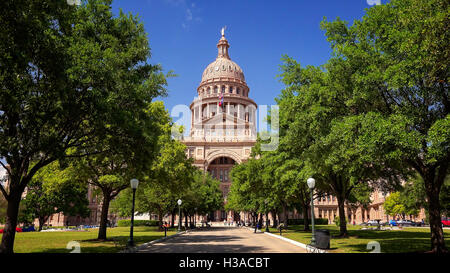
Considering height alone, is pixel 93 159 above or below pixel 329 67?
below

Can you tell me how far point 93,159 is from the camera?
23859mm

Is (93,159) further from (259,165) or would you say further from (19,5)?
(259,165)

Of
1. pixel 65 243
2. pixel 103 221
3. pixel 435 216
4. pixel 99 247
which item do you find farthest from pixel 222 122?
pixel 435 216

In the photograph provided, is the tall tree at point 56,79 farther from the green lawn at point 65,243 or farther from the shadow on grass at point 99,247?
the green lawn at point 65,243

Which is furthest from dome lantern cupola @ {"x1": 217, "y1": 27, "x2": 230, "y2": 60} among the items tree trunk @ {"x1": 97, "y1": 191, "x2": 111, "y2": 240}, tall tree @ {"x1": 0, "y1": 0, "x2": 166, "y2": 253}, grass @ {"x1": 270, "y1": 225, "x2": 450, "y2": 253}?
tall tree @ {"x1": 0, "y1": 0, "x2": 166, "y2": 253}

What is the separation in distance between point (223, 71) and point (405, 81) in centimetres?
12141

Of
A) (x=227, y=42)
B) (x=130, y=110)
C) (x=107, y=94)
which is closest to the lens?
(x=107, y=94)

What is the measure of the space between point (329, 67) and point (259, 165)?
19823mm

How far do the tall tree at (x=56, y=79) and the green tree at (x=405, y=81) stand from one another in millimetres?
10767

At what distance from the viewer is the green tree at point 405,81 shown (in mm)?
12141

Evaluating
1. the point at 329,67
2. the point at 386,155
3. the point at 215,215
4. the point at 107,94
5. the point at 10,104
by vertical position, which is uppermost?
the point at 329,67

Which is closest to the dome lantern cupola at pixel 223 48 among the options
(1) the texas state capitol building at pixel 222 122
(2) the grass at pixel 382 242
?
(1) the texas state capitol building at pixel 222 122

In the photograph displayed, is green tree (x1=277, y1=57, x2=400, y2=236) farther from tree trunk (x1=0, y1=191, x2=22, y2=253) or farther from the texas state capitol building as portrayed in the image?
the texas state capitol building

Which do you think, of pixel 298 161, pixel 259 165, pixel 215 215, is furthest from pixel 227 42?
pixel 298 161
